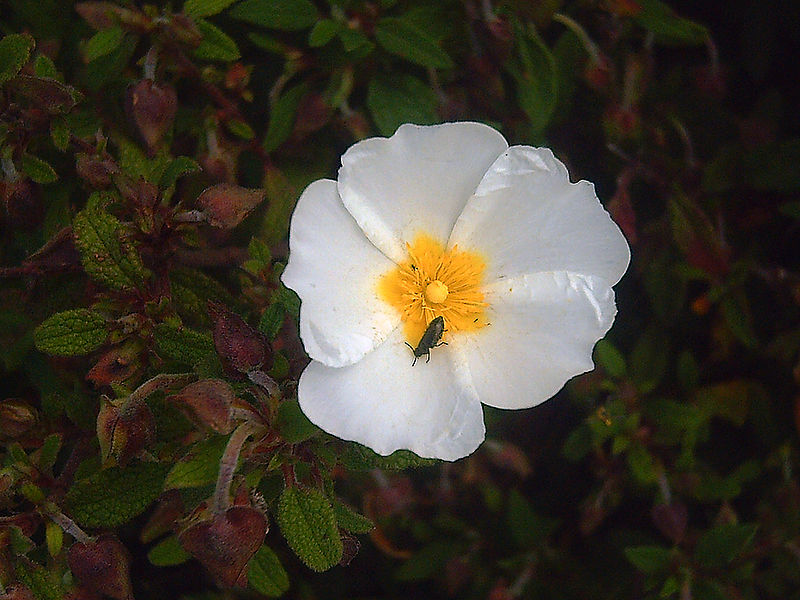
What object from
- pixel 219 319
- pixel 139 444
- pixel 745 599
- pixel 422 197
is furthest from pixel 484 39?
pixel 745 599

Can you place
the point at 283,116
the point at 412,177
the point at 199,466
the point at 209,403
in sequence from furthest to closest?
the point at 283,116, the point at 412,177, the point at 199,466, the point at 209,403

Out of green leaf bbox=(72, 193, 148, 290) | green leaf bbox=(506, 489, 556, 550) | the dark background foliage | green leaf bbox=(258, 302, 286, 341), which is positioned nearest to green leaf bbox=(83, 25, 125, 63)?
the dark background foliage

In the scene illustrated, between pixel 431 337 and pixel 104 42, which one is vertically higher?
pixel 104 42

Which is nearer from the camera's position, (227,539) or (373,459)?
(227,539)

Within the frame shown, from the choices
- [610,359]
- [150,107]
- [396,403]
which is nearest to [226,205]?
[150,107]

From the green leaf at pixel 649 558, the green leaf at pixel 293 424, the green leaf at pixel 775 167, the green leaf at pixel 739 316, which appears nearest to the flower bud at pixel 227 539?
the green leaf at pixel 293 424

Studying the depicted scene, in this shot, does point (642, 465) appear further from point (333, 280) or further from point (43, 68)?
point (43, 68)

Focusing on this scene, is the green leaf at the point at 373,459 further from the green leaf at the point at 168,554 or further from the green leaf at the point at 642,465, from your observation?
the green leaf at the point at 642,465
